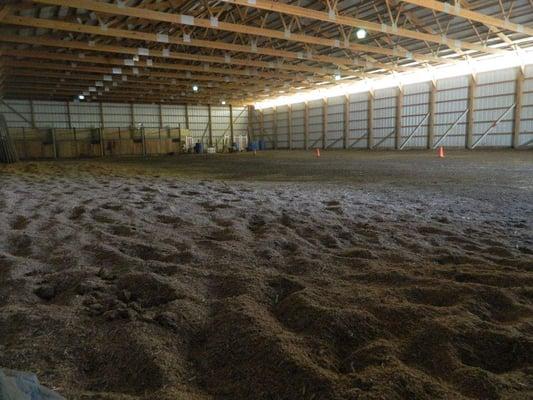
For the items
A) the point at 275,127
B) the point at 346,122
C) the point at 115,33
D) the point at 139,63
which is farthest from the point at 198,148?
the point at 115,33

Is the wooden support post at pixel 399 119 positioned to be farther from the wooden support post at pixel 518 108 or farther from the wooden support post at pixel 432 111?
the wooden support post at pixel 518 108

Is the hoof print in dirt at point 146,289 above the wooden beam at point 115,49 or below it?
below

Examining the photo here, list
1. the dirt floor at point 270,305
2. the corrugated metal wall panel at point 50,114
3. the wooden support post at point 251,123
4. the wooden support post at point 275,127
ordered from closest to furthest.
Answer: the dirt floor at point 270,305
the corrugated metal wall panel at point 50,114
the wooden support post at point 275,127
the wooden support post at point 251,123

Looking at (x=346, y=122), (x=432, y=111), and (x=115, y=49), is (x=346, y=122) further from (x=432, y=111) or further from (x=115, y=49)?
(x=115, y=49)

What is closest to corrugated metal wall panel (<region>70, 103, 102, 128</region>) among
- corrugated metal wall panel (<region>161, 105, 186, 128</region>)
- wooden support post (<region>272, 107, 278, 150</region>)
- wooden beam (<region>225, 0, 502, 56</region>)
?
corrugated metal wall panel (<region>161, 105, 186, 128</region>)

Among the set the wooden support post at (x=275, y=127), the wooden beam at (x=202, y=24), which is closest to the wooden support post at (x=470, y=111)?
the wooden beam at (x=202, y=24)

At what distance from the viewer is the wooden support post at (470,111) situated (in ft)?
77.7

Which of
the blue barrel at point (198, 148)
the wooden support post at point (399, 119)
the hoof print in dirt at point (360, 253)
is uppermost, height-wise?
the wooden support post at point (399, 119)

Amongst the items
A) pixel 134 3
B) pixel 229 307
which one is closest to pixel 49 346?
pixel 229 307

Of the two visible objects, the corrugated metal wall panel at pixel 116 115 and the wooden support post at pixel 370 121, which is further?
the corrugated metal wall panel at pixel 116 115

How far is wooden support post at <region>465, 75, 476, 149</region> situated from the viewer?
2369 cm

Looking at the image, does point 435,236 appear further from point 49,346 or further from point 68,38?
point 68,38

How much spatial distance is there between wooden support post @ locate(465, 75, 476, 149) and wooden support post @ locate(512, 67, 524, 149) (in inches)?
97.2

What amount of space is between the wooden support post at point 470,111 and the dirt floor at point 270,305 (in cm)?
2111
